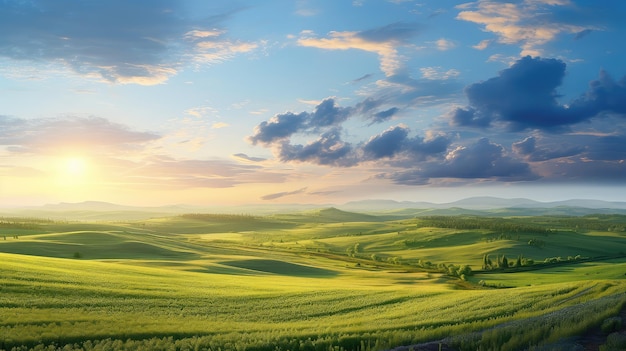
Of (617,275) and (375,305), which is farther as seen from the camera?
(617,275)

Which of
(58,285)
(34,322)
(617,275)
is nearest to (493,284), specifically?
(617,275)

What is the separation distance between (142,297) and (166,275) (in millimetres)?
17971

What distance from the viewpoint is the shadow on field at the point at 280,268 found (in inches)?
2950

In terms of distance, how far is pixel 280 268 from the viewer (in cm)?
7894

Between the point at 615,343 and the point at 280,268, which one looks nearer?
the point at 615,343

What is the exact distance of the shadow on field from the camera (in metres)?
74.9

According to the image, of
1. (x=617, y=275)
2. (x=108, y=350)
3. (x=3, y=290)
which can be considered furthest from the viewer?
(x=617, y=275)

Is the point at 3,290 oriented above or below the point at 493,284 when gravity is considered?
above

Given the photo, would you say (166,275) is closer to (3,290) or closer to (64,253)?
(3,290)

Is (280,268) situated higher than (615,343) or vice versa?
(615,343)

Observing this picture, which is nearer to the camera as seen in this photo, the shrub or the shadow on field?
the shrub

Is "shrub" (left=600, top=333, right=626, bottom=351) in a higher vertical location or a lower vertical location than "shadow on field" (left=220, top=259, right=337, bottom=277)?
higher

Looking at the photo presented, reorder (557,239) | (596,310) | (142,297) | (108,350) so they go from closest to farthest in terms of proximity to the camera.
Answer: (108,350) < (596,310) < (142,297) < (557,239)

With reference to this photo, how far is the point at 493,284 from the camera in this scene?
68.2 meters
